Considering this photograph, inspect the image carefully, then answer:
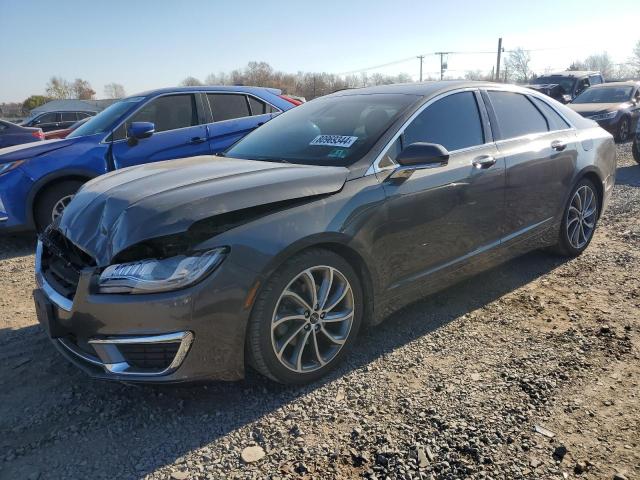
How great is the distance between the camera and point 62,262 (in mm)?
2869

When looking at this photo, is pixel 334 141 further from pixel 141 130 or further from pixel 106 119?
pixel 106 119

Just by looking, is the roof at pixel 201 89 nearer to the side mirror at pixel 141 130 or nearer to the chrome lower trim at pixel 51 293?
the side mirror at pixel 141 130

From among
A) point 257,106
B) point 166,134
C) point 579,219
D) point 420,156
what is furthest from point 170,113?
point 579,219

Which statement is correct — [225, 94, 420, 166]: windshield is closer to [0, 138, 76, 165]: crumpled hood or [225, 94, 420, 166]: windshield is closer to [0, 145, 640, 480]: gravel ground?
[0, 145, 640, 480]: gravel ground

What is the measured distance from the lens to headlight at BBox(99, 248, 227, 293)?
234 centimetres

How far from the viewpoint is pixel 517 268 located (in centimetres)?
464

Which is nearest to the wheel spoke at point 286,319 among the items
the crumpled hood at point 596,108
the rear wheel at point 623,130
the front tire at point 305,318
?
the front tire at point 305,318

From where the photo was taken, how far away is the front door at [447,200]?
10.3 feet

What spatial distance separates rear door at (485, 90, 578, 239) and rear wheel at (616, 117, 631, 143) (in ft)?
34.2

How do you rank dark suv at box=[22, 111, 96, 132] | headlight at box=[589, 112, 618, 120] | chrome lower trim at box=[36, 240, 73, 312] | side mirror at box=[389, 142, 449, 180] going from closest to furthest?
chrome lower trim at box=[36, 240, 73, 312]
side mirror at box=[389, 142, 449, 180]
headlight at box=[589, 112, 618, 120]
dark suv at box=[22, 111, 96, 132]

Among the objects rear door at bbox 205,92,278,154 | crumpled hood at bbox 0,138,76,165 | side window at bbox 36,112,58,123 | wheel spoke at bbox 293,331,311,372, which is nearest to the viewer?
wheel spoke at bbox 293,331,311,372

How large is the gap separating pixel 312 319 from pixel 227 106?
476 cm

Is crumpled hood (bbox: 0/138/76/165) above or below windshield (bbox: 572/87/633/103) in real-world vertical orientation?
below

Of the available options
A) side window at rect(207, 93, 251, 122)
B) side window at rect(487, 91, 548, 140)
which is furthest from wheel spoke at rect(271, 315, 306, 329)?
side window at rect(207, 93, 251, 122)
